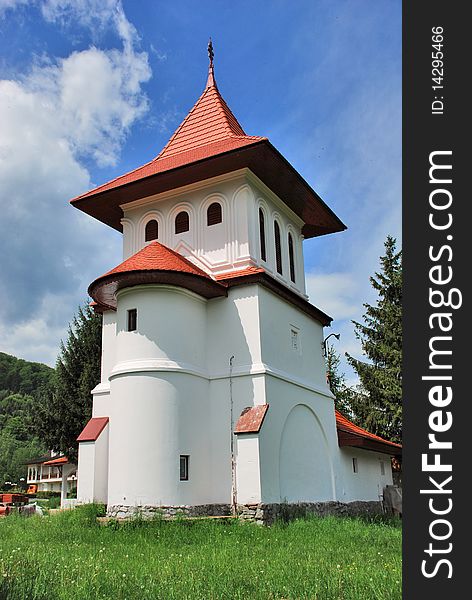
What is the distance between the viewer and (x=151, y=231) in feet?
62.0

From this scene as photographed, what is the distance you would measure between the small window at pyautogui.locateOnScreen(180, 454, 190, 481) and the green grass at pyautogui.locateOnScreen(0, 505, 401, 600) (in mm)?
1647

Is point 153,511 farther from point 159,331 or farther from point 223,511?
point 159,331

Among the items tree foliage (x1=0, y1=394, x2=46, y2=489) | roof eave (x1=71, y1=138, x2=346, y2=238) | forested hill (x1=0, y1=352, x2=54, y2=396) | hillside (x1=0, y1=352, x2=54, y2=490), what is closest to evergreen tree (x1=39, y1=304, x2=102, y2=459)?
hillside (x1=0, y1=352, x2=54, y2=490)

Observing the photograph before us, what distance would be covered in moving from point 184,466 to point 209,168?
816 cm

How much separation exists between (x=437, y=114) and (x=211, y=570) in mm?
5797

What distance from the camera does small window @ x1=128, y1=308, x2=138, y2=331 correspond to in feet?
50.3

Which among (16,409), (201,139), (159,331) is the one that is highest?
(201,139)

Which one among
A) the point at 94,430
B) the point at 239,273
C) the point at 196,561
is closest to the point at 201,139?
the point at 239,273

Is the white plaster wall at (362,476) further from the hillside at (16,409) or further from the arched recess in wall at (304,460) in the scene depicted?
the hillside at (16,409)

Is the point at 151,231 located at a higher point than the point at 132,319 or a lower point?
higher

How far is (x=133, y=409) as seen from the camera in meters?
14.3

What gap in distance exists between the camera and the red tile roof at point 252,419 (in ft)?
46.4

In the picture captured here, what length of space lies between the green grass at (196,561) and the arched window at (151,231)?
8483 millimetres

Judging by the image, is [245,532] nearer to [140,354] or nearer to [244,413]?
[244,413]
